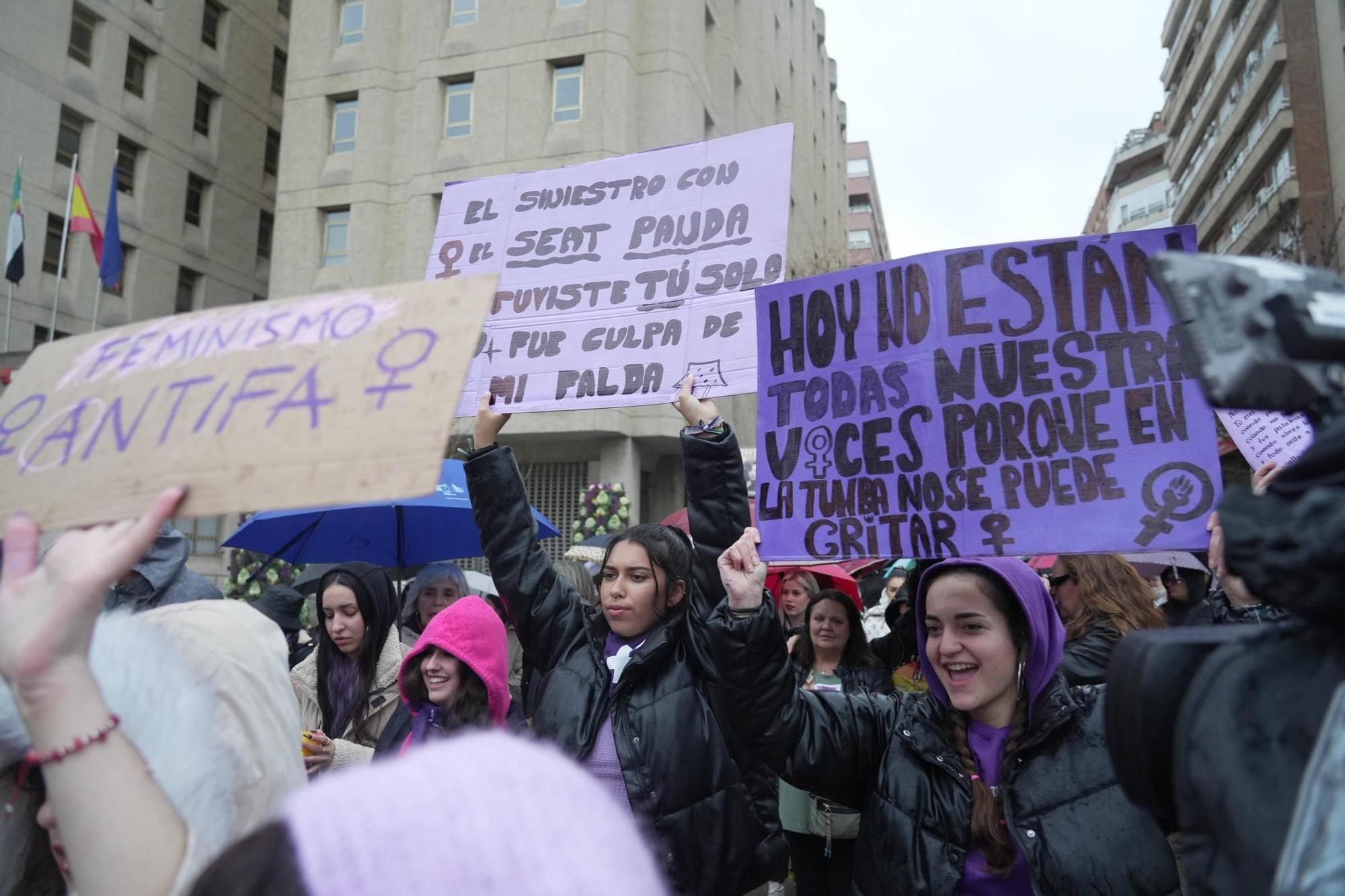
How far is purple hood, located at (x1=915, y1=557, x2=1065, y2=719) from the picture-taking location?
8.04ft

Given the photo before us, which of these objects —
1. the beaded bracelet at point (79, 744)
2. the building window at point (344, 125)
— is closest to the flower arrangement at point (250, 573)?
the building window at point (344, 125)

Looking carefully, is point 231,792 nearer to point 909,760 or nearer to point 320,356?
point 320,356

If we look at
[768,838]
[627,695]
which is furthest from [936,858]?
[627,695]

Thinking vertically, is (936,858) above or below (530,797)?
below

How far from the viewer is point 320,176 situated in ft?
72.4

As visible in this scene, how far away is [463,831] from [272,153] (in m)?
32.9

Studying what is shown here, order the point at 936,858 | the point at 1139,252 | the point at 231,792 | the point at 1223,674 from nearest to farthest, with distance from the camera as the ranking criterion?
the point at 1223,674
the point at 231,792
the point at 936,858
the point at 1139,252

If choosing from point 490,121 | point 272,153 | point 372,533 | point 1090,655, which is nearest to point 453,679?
point 372,533

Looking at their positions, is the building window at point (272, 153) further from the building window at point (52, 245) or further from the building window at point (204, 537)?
the building window at point (204, 537)

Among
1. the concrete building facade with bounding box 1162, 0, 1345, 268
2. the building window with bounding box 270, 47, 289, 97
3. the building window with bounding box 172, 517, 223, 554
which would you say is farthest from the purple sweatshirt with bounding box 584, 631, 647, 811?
the building window with bounding box 270, 47, 289, 97

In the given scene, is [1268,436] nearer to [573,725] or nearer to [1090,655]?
[1090,655]

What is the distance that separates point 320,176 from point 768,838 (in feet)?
73.6

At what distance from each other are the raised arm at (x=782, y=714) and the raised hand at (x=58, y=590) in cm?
153

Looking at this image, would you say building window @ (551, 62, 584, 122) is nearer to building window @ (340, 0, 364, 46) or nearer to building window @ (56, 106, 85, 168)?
building window @ (340, 0, 364, 46)
